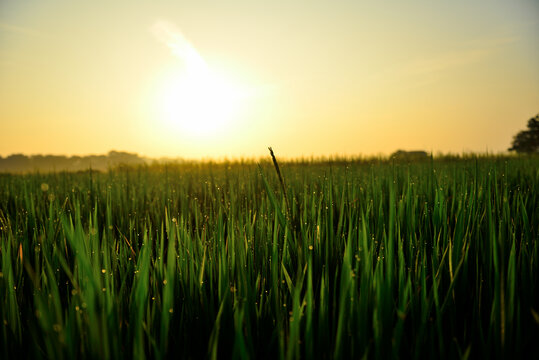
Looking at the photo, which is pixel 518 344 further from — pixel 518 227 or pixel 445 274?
pixel 518 227

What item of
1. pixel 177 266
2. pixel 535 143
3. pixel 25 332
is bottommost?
pixel 25 332

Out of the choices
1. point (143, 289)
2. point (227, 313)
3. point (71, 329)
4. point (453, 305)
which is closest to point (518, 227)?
point (453, 305)

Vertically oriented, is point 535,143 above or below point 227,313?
above

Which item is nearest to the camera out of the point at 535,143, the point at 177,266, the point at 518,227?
the point at 177,266

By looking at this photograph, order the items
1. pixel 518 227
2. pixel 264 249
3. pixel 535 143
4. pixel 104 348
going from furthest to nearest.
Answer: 1. pixel 535 143
2. pixel 518 227
3. pixel 264 249
4. pixel 104 348

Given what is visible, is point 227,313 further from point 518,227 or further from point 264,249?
point 518,227

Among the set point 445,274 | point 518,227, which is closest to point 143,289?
point 445,274

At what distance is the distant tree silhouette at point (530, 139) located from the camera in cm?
2952

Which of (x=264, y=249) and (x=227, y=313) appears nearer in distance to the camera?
(x=227, y=313)

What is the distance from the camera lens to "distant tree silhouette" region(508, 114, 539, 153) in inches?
1162

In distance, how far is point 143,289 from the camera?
74 centimetres

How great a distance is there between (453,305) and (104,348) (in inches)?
30.9

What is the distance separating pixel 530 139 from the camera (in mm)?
29984

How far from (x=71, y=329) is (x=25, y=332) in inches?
12.0
